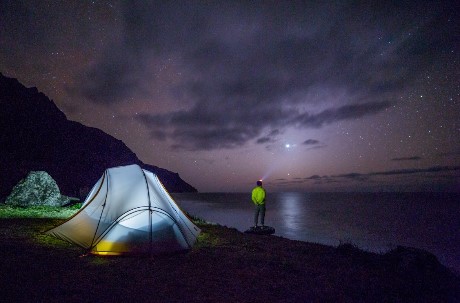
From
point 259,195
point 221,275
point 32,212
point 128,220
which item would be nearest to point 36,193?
point 32,212

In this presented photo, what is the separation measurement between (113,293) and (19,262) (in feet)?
11.0

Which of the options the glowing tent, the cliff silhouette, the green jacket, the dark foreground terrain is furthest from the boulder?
the cliff silhouette

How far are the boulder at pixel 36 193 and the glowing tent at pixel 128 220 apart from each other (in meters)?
11.1

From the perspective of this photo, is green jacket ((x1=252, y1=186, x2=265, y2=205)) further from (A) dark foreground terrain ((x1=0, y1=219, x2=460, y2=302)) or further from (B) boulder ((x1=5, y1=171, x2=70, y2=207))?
(B) boulder ((x1=5, y1=171, x2=70, y2=207))

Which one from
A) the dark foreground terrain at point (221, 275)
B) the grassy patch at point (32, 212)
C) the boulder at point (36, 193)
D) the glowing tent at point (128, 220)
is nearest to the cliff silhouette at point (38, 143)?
the boulder at point (36, 193)

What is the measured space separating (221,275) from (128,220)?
3.69m

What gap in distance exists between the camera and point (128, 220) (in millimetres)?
8594

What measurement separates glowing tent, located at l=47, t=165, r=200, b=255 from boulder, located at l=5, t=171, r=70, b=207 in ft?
36.6

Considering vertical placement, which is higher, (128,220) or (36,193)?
(36,193)

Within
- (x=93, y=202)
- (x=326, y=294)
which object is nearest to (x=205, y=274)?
(x=326, y=294)

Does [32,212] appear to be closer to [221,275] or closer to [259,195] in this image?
[259,195]

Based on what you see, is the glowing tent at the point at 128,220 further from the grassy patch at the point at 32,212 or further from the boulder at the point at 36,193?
the boulder at the point at 36,193

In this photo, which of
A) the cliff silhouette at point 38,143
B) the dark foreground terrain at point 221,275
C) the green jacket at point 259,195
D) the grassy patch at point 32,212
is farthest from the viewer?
the cliff silhouette at point 38,143

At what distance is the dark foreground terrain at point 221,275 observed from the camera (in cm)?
542
